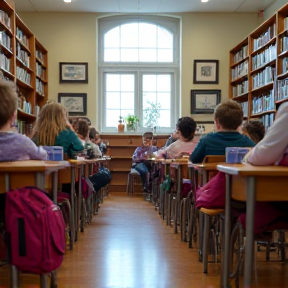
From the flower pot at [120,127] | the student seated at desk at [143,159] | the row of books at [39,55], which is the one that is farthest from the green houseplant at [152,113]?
the row of books at [39,55]

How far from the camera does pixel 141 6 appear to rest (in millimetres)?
8961

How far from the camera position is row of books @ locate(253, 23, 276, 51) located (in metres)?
7.18

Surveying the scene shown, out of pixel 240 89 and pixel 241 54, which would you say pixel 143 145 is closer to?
pixel 240 89

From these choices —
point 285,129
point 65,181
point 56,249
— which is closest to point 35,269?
point 56,249

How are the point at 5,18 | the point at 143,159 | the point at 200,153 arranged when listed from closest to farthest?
the point at 200,153 < the point at 5,18 < the point at 143,159

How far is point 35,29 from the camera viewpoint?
30.4 feet

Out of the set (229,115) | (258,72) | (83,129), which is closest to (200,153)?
(229,115)

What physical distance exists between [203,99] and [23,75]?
3518mm

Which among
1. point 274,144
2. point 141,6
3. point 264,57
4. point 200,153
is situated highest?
point 141,6

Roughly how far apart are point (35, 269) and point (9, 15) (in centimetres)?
558

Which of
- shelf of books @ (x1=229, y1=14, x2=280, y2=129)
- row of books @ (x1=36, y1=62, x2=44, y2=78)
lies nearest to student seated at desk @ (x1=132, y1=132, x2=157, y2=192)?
shelf of books @ (x1=229, y1=14, x2=280, y2=129)

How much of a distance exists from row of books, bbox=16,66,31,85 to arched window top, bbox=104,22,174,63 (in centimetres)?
206

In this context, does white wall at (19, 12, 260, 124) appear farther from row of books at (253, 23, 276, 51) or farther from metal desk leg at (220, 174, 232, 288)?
metal desk leg at (220, 174, 232, 288)

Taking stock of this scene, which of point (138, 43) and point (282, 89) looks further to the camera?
point (138, 43)
